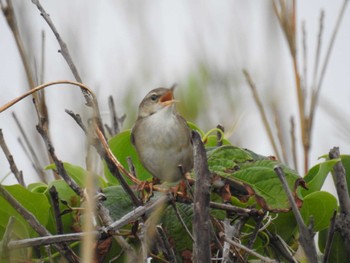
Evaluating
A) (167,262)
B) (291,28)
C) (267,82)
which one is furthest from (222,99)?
(167,262)

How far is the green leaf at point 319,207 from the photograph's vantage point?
2.30 meters

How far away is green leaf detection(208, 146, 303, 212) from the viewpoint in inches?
88.6

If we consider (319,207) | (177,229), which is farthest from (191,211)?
(319,207)

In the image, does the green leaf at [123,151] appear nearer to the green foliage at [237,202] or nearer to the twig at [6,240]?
the green foliage at [237,202]

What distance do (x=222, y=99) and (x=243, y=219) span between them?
157 cm

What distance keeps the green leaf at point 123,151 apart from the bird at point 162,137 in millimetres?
38

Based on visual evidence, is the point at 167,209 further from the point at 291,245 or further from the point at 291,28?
the point at 291,28

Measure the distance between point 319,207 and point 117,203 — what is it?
23.6 inches

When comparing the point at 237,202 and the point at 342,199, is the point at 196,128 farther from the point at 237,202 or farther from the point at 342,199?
the point at 342,199

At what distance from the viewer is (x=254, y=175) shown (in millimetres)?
2316

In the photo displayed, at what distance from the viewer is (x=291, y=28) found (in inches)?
120

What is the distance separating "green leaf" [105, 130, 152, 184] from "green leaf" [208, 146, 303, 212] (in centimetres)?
40

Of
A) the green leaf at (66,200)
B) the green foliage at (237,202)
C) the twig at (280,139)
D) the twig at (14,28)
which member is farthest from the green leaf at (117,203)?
the twig at (280,139)

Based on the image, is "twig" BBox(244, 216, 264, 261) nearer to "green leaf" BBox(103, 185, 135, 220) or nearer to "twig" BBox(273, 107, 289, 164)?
"green leaf" BBox(103, 185, 135, 220)
